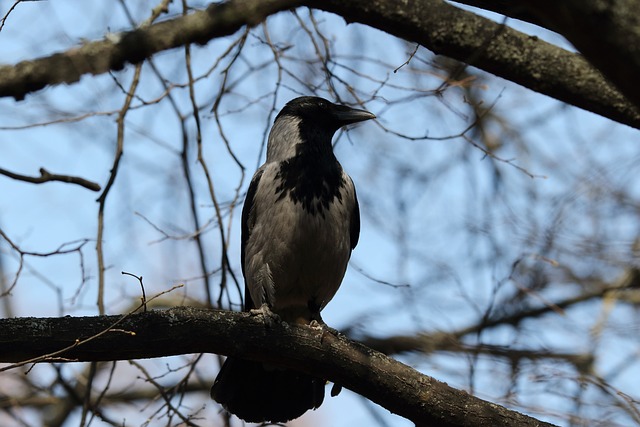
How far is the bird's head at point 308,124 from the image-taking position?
5.38 m

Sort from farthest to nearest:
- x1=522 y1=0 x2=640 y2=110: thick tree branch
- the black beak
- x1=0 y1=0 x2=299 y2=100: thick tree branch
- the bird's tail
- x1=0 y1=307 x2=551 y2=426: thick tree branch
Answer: the black beak, the bird's tail, x1=0 y1=0 x2=299 y2=100: thick tree branch, x1=0 y1=307 x2=551 y2=426: thick tree branch, x1=522 y1=0 x2=640 y2=110: thick tree branch

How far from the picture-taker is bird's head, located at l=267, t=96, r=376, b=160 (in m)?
5.38

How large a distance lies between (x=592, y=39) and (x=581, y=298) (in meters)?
6.27

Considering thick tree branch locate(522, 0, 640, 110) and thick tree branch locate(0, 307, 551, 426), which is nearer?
thick tree branch locate(522, 0, 640, 110)

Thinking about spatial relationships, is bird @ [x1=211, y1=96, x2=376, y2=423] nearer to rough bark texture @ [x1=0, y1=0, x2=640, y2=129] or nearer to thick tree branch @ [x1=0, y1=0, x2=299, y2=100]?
rough bark texture @ [x1=0, y1=0, x2=640, y2=129]

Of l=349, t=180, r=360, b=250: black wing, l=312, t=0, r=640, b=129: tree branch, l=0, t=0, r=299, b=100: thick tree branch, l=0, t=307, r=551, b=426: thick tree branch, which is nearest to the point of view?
l=0, t=307, r=551, b=426: thick tree branch

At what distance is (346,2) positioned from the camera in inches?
157

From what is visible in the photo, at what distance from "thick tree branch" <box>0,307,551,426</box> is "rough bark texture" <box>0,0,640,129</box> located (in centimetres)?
110

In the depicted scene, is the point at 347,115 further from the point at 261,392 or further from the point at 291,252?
the point at 261,392

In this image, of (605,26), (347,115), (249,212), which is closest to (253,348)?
(249,212)

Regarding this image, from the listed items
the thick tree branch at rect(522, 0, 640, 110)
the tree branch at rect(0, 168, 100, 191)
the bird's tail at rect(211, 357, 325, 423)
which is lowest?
the thick tree branch at rect(522, 0, 640, 110)

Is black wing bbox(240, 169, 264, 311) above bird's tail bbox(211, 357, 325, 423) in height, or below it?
above

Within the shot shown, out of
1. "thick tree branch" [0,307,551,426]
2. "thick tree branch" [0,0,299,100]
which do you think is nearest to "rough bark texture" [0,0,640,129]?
"thick tree branch" [0,0,299,100]

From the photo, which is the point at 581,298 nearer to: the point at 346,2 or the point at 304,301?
the point at 304,301
